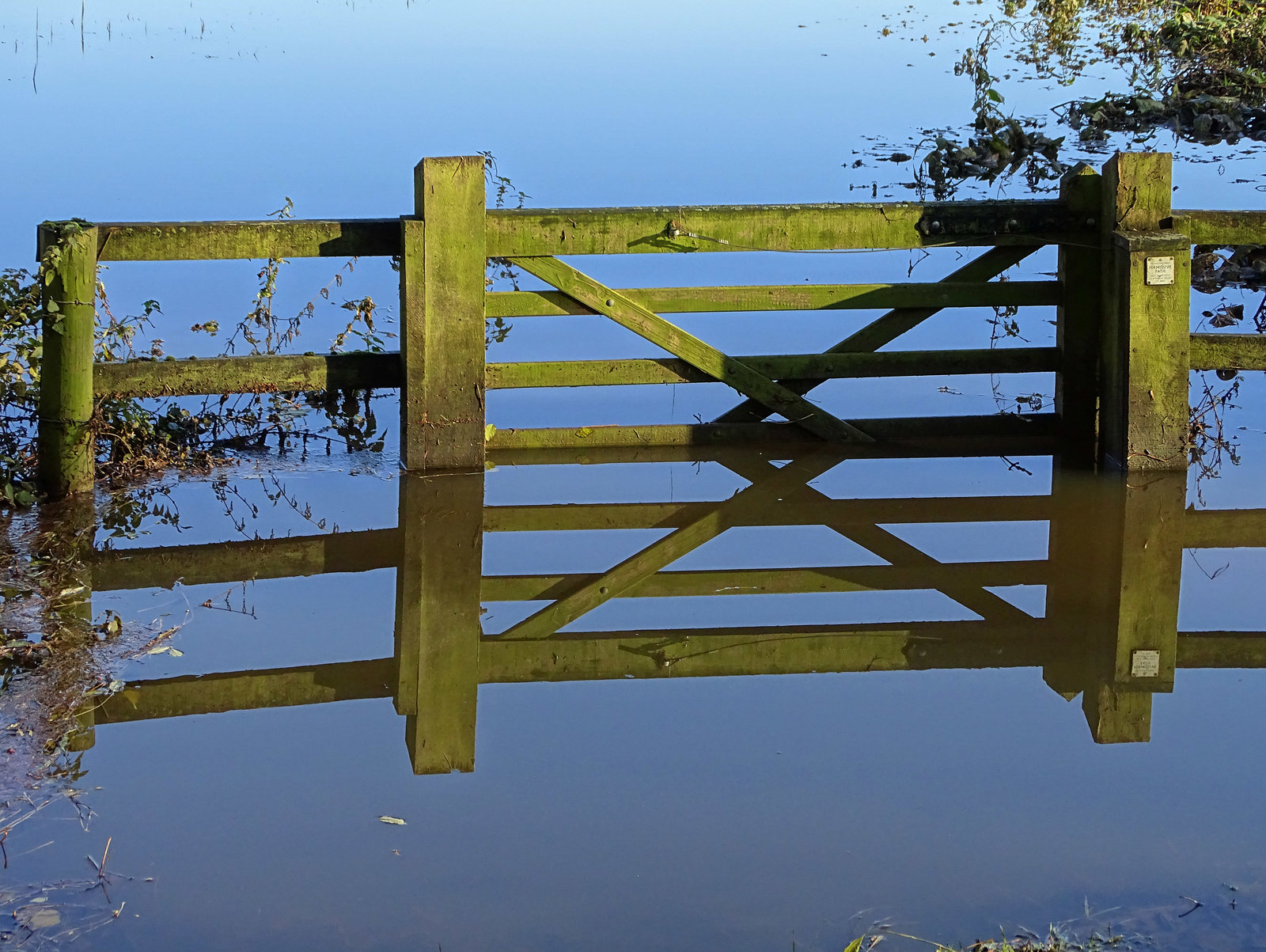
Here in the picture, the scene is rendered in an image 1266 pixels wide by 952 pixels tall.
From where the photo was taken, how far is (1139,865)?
472cm

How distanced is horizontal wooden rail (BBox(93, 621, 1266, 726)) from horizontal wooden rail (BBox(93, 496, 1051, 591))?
4.11 feet

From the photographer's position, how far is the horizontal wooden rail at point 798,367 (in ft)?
29.8

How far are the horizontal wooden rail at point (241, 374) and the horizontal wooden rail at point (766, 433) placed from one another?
96 centimetres

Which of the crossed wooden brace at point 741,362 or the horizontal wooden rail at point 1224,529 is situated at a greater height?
the crossed wooden brace at point 741,362

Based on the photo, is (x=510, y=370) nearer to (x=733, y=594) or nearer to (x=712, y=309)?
(x=712, y=309)

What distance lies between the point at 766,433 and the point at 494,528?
2.24 metres

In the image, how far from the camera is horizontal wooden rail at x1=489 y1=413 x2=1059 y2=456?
9.38m

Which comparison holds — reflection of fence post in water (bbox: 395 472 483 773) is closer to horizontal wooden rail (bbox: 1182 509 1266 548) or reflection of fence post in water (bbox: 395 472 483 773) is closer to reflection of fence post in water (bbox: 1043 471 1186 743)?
reflection of fence post in water (bbox: 1043 471 1186 743)

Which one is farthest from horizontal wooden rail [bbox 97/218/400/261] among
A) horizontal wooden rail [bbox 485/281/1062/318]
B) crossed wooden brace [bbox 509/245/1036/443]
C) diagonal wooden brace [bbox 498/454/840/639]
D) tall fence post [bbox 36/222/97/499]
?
diagonal wooden brace [bbox 498/454/840/639]

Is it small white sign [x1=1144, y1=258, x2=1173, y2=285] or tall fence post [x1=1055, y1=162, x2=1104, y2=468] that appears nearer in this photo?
small white sign [x1=1144, y1=258, x2=1173, y2=285]

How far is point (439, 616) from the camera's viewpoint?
6.76 meters

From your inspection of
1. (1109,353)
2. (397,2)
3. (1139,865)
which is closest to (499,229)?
(1109,353)

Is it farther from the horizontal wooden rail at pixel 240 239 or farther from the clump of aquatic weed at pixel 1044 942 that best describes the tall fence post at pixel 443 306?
the clump of aquatic weed at pixel 1044 942

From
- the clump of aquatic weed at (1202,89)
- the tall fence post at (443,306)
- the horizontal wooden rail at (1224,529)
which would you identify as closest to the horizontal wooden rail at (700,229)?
the tall fence post at (443,306)
